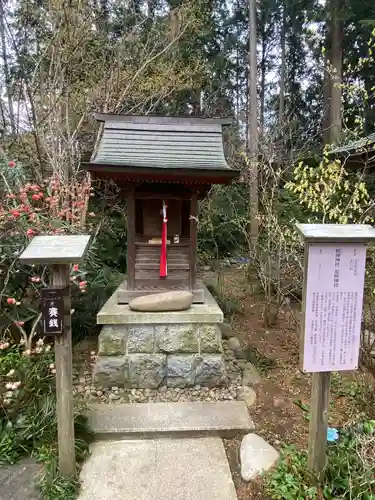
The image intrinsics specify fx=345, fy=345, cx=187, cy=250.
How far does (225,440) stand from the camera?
2.91 meters

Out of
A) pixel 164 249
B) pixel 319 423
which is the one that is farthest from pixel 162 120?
pixel 319 423

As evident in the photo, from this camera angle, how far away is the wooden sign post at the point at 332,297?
208 centimetres

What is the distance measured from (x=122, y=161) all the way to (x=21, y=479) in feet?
9.38

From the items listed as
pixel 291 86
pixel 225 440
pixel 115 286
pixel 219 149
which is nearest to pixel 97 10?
pixel 219 149

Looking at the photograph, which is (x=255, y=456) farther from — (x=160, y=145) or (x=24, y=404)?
(x=160, y=145)

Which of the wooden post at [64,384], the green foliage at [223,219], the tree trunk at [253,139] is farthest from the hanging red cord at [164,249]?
the green foliage at [223,219]

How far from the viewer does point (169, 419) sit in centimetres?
307

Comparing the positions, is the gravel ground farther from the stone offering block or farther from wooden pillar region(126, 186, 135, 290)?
wooden pillar region(126, 186, 135, 290)

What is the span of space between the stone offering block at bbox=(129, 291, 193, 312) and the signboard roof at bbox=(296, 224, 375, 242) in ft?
6.48

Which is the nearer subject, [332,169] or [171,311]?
[332,169]

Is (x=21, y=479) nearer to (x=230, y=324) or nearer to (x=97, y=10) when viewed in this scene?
(x=230, y=324)

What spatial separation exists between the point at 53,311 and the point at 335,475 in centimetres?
210

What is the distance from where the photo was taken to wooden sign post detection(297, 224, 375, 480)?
6.81 feet

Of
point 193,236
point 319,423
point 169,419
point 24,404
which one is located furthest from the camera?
point 193,236
